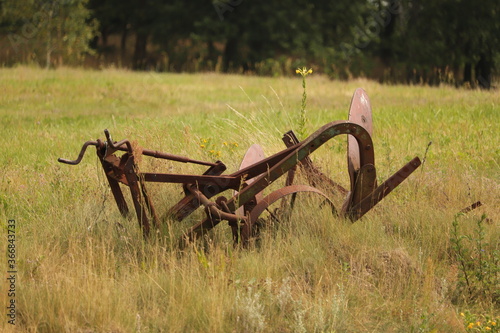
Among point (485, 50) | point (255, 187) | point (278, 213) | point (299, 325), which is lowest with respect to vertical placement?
point (299, 325)

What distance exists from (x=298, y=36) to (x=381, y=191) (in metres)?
25.9

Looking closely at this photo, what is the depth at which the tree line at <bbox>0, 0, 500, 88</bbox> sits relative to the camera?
79.8 feet

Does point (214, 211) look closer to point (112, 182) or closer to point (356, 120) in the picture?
point (112, 182)

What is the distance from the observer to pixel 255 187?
4016mm

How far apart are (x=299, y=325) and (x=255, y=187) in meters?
1.01

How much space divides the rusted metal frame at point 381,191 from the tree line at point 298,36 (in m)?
20.0

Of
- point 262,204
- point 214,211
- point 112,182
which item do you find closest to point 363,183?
point 262,204

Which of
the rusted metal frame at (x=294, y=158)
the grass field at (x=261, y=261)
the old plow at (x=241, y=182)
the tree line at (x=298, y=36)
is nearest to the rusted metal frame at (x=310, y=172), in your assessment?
the grass field at (x=261, y=261)

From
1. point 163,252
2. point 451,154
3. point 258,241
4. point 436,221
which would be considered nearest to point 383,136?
point 451,154

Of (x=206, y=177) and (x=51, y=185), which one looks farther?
(x=51, y=185)

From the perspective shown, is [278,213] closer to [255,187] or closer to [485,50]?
[255,187]

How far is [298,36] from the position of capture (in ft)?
96.2

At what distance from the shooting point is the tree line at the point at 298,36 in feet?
79.8

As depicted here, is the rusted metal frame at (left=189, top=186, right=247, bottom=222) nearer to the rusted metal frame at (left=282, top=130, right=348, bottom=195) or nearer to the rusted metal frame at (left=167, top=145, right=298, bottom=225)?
the rusted metal frame at (left=167, top=145, right=298, bottom=225)
